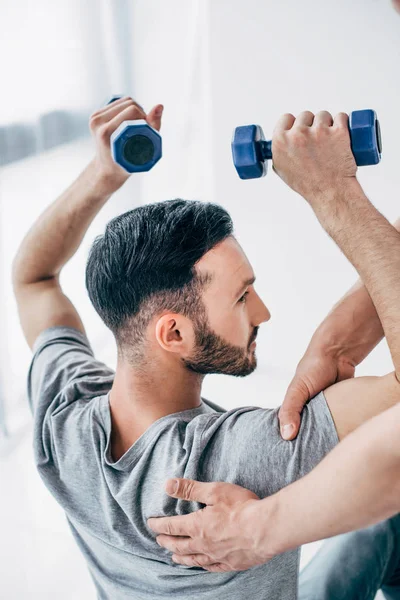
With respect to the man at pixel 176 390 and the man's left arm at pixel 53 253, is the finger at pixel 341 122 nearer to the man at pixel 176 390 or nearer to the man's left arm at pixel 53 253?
the man at pixel 176 390

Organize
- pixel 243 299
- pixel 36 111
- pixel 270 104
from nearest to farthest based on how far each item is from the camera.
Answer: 1. pixel 243 299
2. pixel 36 111
3. pixel 270 104

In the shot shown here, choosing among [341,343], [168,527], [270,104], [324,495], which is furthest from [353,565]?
[270,104]

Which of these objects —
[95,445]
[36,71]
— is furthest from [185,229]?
[36,71]

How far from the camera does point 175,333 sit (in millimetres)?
1170

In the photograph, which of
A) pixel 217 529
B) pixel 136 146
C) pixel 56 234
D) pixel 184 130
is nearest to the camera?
pixel 217 529

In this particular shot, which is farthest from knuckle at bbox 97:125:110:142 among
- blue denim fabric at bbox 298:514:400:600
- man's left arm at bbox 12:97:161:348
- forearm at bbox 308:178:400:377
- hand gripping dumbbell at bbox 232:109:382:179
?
blue denim fabric at bbox 298:514:400:600

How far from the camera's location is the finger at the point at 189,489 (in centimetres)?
100

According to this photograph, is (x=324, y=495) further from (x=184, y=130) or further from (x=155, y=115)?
(x=184, y=130)

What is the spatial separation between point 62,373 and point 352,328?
0.55 meters

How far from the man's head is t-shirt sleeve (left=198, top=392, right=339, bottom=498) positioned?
17 cm

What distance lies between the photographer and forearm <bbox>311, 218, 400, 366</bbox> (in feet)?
4.26

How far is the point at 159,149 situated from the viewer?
3.64 feet

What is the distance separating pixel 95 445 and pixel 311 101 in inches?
65.9

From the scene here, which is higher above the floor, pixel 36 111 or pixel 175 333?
pixel 36 111
